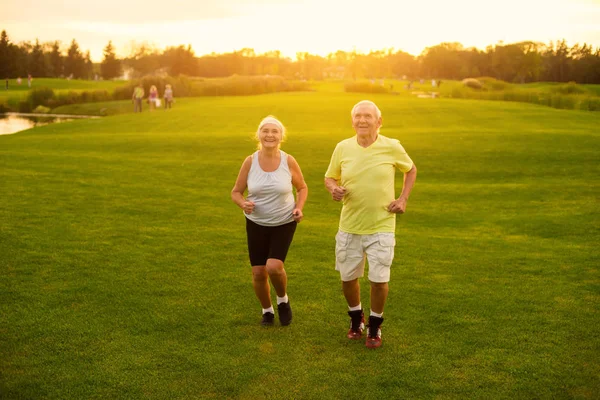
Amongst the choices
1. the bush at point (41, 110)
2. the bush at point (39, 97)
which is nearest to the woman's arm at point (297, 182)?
the bush at point (41, 110)

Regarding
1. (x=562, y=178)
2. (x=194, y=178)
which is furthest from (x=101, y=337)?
(x=562, y=178)

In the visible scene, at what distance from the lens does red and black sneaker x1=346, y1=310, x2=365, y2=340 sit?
Result: 6.02 meters

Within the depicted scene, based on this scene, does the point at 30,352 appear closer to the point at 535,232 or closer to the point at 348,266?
the point at 348,266

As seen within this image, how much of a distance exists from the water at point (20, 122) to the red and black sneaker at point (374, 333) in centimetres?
3823

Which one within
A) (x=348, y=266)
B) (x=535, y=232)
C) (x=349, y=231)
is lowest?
(x=535, y=232)

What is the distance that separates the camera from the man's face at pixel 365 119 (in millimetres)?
5488

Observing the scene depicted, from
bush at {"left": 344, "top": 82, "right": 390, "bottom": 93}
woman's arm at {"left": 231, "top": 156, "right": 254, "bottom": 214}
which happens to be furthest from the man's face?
bush at {"left": 344, "top": 82, "right": 390, "bottom": 93}

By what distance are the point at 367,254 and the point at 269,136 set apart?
5.09 ft

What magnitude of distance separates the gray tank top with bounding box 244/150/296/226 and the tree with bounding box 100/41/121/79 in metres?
134

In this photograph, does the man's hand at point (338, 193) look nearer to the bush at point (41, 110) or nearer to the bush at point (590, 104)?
the bush at point (590, 104)

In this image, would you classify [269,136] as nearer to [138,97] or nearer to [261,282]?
[261,282]

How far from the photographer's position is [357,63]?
18275 cm

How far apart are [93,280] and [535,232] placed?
802cm

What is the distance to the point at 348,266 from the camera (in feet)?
18.9
